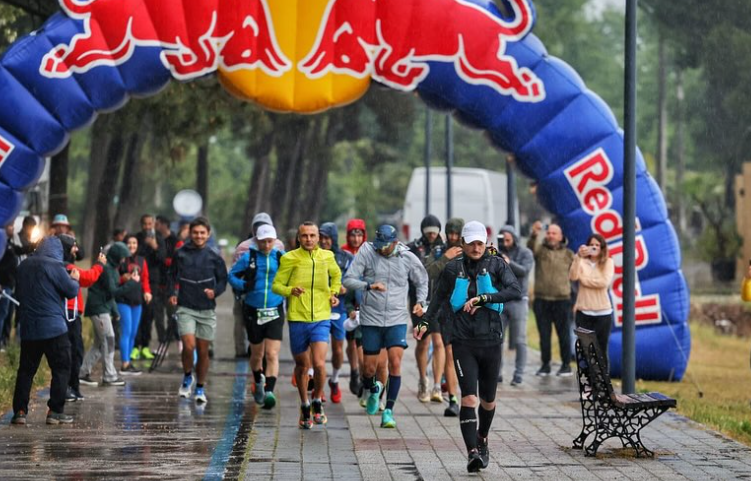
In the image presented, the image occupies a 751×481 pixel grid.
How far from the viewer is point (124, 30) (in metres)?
18.0

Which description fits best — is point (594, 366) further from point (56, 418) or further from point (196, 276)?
point (196, 276)

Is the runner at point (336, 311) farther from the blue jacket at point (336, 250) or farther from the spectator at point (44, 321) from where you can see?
the spectator at point (44, 321)

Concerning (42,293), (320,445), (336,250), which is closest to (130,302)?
(336,250)

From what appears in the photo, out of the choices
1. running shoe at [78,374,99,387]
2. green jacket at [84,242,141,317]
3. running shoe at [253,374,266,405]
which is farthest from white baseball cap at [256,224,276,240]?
running shoe at [78,374,99,387]

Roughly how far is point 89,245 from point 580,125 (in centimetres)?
2394

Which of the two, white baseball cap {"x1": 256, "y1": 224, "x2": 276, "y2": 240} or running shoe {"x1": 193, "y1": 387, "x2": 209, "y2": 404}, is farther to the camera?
running shoe {"x1": 193, "y1": 387, "x2": 209, "y2": 404}

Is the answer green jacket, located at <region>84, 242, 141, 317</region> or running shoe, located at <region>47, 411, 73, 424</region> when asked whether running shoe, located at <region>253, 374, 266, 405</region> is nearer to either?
running shoe, located at <region>47, 411, 73, 424</region>

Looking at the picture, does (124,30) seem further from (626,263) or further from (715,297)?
(715,297)

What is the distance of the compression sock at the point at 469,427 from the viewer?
11266 mm

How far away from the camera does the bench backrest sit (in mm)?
12266

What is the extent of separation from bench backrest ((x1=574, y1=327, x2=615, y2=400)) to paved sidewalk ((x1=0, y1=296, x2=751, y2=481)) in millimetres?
507

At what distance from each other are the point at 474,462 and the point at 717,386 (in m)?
9.05

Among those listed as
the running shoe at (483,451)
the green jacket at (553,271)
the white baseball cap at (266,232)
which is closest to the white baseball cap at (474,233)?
the running shoe at (483,451)

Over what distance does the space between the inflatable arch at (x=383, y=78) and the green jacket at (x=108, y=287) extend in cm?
148
